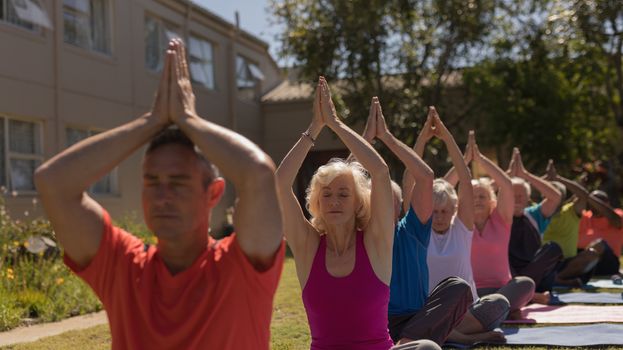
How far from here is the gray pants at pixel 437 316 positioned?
4750 millimetres

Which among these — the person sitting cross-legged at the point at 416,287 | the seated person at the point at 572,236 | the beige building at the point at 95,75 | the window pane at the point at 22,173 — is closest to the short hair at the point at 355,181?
the person sitting cross-legged at the point at 416,287

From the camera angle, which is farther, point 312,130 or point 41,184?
point 312,130

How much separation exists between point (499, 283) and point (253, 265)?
17.1 feet

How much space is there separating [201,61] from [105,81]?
Result: 433cm

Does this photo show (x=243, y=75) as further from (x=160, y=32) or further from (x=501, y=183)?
(x=501, y=183)

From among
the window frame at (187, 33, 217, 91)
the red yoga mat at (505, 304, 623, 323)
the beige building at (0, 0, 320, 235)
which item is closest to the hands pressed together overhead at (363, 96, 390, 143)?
the red yoga mat at (505, 304, 623, 323)

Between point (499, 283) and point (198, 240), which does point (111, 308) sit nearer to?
point (198, 240)

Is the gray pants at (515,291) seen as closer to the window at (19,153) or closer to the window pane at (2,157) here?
the window at (19,153)

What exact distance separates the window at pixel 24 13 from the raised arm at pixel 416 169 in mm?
9527

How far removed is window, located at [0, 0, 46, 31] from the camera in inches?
475

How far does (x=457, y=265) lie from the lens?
5.50 m

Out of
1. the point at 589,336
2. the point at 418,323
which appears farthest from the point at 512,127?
the point at 418,323

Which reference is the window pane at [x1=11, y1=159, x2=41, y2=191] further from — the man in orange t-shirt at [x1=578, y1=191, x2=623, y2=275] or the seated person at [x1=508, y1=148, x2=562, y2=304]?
the man in orange t-shirt at [x1=578, y1=191, x2=623, y2=275]

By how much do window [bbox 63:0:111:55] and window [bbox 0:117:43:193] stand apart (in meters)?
2.00
